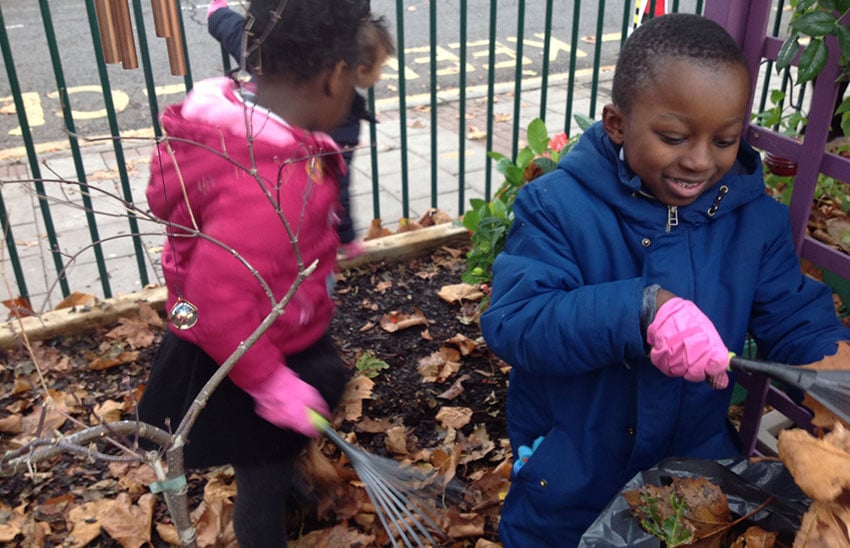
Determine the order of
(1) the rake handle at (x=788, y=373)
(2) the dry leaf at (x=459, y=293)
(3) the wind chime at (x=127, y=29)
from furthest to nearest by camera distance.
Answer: (2) the dry leaf at (x=459, y=293) < (3) the wind chime at (x=127, y=29) < (1) the rake handle at (x=788, y=373)

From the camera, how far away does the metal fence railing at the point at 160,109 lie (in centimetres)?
284

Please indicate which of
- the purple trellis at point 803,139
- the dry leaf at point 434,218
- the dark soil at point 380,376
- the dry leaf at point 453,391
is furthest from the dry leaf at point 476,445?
the dry leaf at point 434,218

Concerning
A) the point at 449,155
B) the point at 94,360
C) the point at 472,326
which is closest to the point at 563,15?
the point at 449,155

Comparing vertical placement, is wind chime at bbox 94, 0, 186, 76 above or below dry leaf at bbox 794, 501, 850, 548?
above

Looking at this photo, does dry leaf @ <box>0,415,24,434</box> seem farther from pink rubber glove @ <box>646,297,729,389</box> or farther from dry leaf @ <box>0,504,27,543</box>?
pink rubber glove @ <box>646,297,729,389</box>

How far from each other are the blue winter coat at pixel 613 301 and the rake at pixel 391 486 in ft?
1.03

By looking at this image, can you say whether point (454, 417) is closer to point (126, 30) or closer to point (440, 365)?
point (440, 365)

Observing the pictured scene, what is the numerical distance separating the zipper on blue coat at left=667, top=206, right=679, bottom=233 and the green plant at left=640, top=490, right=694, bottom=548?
1.79 feet

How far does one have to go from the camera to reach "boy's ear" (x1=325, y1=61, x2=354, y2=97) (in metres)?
1.78

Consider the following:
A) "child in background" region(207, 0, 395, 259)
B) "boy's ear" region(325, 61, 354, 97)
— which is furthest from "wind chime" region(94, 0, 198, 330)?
"boy's ear" region(325, 61, 354, 97)

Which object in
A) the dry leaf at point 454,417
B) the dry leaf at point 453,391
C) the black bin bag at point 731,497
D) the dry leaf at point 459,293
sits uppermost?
the black bin bag at point 731,497

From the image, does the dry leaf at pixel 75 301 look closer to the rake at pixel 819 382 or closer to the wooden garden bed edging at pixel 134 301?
the wooden garden bed edging at pixel 134 301

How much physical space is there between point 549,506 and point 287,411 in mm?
635

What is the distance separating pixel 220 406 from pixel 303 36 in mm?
845
